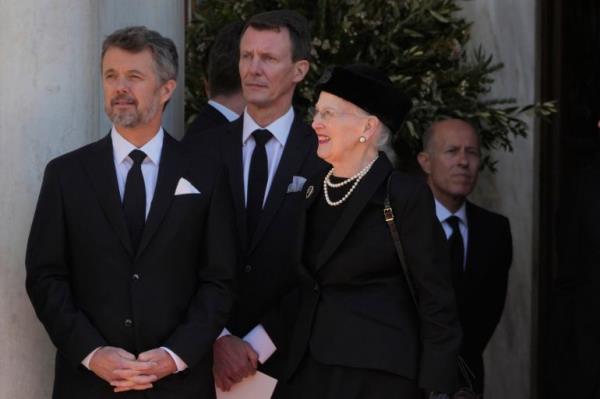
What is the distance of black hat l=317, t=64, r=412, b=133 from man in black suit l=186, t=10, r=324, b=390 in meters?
0.47

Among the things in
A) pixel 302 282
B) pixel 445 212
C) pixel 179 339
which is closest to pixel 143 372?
pixel 179 339

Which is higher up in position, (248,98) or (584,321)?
(248,98)

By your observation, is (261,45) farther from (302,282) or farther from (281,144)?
(302,282)

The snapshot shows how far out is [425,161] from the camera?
732cm

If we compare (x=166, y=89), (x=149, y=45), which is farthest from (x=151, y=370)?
(x=149, y=45)

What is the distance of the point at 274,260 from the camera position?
5594 mm

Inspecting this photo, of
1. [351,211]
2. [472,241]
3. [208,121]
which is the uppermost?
[208,121]

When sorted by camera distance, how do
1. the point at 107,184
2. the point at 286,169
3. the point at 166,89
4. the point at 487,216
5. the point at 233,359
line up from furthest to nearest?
the point at 487,216, the point at 286,169, the point at 233,359, the point at 166,89, the point at 107,184

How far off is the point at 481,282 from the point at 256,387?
5.97ft

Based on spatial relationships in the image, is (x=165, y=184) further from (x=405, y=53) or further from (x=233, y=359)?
(x=405, y=53)

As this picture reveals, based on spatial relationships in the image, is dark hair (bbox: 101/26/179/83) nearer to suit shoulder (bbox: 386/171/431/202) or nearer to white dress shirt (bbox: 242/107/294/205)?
white dress shirt (bbox: 242/107/294/205)

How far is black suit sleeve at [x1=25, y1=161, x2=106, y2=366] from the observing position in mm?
4926

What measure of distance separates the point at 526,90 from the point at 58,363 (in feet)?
13.0

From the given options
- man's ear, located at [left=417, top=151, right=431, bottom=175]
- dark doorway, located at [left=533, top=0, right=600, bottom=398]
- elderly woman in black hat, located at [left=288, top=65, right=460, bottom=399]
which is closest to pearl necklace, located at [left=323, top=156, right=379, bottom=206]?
elderly woman in black hat, located at [left=288, top=65, right=460, bottom=399]
